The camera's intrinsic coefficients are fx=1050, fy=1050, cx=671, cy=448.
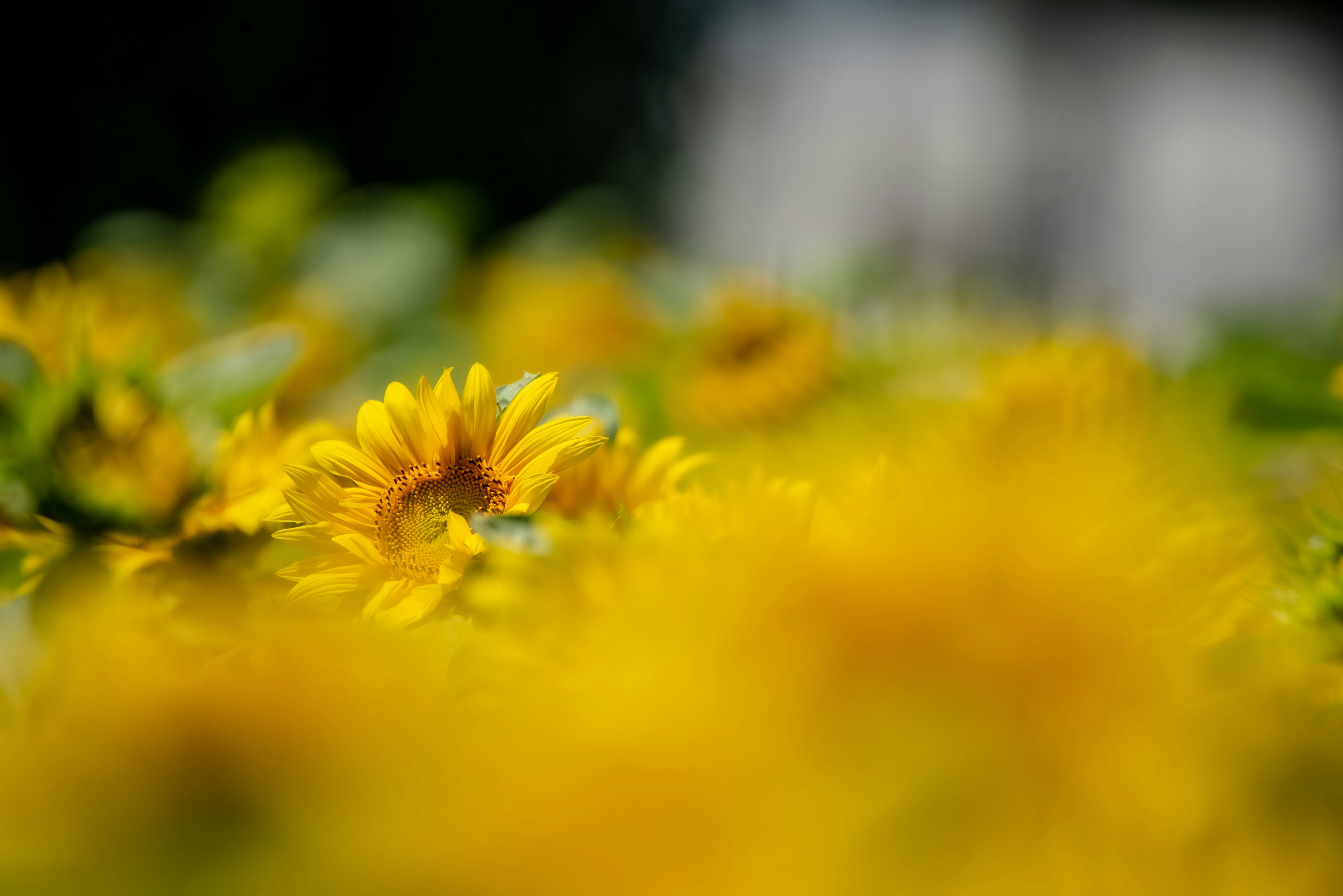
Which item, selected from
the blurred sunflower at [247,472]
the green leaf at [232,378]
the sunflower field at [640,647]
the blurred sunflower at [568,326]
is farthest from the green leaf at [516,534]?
the blurred sunflower at [568,326]

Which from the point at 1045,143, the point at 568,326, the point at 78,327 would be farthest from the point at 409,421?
the point at 1045,143

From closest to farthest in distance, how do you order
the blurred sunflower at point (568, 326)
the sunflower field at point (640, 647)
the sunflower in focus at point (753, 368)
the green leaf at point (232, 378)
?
the sunflower field at point (640, 647)
the green leaf at point (232, 378)
the sunflower in focus at point (753, 368)
the blurred sunflower at point (568, 326)

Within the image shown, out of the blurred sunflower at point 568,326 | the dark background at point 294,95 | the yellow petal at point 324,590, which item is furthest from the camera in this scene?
the dark background at point 294,95

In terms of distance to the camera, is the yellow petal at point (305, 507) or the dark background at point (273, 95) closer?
the yellow petal at point (305, 507)

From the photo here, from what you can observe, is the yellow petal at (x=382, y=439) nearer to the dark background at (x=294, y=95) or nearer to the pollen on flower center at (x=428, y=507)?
the pollen on flower center at (x=428, y=507)

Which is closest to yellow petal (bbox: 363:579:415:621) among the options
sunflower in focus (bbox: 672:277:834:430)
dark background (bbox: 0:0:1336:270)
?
sunflower in focus (bbox: 672:277:834:430)

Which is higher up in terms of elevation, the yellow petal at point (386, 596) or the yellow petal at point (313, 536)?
the yellow petal at point (313, 536)

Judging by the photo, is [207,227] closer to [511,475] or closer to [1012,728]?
[511,475]
